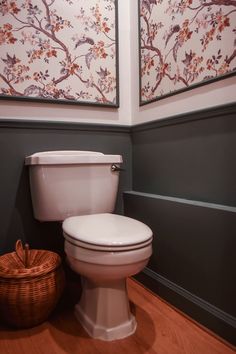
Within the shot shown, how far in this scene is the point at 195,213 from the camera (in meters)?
1.13

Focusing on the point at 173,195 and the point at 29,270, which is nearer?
the point at 29,270

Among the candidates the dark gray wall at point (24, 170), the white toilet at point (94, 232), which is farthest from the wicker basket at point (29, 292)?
the dark gray wall at point (24, 170)

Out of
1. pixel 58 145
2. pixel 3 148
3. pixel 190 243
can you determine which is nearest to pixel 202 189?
pixel 190 243

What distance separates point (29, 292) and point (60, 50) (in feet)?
3.90

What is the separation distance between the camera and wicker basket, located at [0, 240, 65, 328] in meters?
1.08

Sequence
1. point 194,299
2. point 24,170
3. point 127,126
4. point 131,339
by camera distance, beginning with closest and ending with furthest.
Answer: point 131,339 < point 194,299 < point 24,170 < point 127,126

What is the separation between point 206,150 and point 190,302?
2.12 feet

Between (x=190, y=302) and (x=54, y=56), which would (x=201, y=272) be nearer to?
(x=190, y=302)

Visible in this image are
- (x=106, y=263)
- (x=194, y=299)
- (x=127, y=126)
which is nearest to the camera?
(x=106, y=263)

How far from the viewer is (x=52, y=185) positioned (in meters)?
1.27

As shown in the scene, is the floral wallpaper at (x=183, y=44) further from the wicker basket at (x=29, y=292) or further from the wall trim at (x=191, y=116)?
the wicker basket at (x=29, y=292)

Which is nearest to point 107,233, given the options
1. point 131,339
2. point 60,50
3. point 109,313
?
point 109,313

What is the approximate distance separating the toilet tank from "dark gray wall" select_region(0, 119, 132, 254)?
3.6 inches

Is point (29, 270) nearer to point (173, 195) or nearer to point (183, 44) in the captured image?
point (173, 195)
